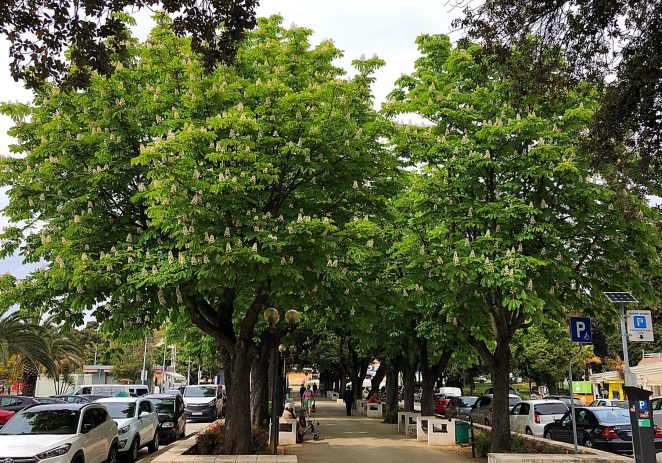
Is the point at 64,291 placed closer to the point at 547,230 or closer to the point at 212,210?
the point at 212,210

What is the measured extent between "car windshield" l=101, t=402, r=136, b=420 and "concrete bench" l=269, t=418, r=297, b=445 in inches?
183

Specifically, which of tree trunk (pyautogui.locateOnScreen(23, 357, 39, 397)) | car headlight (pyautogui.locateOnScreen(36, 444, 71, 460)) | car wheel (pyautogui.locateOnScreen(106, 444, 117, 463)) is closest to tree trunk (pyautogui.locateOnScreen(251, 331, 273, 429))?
car wheel (pyautogui.locateOnScreen(106, 444, 117, 463))

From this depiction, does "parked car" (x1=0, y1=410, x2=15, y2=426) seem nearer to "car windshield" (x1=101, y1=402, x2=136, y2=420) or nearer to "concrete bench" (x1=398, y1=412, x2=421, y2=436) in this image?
"car windshield" (x1=101, y1=402, x2=136, y2=420)

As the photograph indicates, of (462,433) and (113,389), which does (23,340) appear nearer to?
(113,389)

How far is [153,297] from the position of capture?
12898 millimetres

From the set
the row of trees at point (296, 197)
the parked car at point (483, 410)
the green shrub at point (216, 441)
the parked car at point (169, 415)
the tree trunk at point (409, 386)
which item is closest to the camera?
the row of trees at point (296, 197)

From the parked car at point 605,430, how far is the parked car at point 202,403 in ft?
58.9

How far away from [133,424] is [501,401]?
9.94 m

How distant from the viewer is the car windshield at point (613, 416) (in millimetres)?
18188

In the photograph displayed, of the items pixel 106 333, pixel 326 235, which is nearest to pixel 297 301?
pixel 326 235

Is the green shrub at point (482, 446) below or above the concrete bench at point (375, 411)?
above

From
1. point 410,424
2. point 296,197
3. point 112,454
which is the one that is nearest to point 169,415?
point 112,454

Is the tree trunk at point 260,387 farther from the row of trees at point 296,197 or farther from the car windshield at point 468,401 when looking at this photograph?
the car windshield at point 468,401

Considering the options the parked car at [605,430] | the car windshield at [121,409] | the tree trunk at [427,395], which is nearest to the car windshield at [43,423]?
the car windshield at [121,409]
